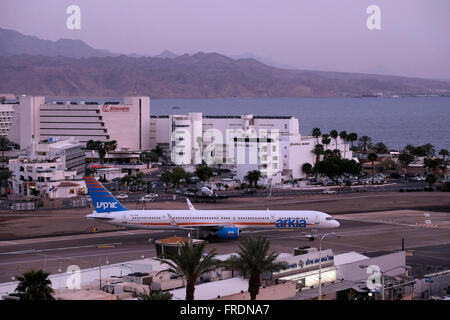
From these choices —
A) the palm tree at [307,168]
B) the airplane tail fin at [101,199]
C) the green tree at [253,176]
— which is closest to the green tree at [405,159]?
the palm tree at [307,168]

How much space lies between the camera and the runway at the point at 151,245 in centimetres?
5856

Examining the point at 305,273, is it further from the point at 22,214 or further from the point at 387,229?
the point at 22,214

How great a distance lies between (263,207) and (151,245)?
1311 inches

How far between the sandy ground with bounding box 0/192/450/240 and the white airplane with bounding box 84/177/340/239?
28.3ft

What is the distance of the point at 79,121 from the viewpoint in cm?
17400

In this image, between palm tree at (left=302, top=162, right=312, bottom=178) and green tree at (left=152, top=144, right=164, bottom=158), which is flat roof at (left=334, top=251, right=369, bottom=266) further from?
green tree at (left=152, top=144, right=164, bottom=158)

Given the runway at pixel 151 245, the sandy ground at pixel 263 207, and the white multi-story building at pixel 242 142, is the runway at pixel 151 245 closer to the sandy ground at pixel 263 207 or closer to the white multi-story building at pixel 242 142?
the sandy ground at pixel 263 207

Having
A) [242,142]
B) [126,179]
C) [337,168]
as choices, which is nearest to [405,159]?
[337,168]

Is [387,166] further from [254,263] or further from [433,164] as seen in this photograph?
[254,263]

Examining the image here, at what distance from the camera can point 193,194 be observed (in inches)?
4370

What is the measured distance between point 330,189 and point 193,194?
2763 cm

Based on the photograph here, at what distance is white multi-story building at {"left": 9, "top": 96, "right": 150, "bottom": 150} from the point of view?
17338cm

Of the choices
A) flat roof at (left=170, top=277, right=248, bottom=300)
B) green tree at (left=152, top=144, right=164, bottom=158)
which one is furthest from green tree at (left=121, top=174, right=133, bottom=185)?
flat roof at (left=170, top=277, right=248, bottom=300)

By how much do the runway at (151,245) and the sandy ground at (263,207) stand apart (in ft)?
17.7
